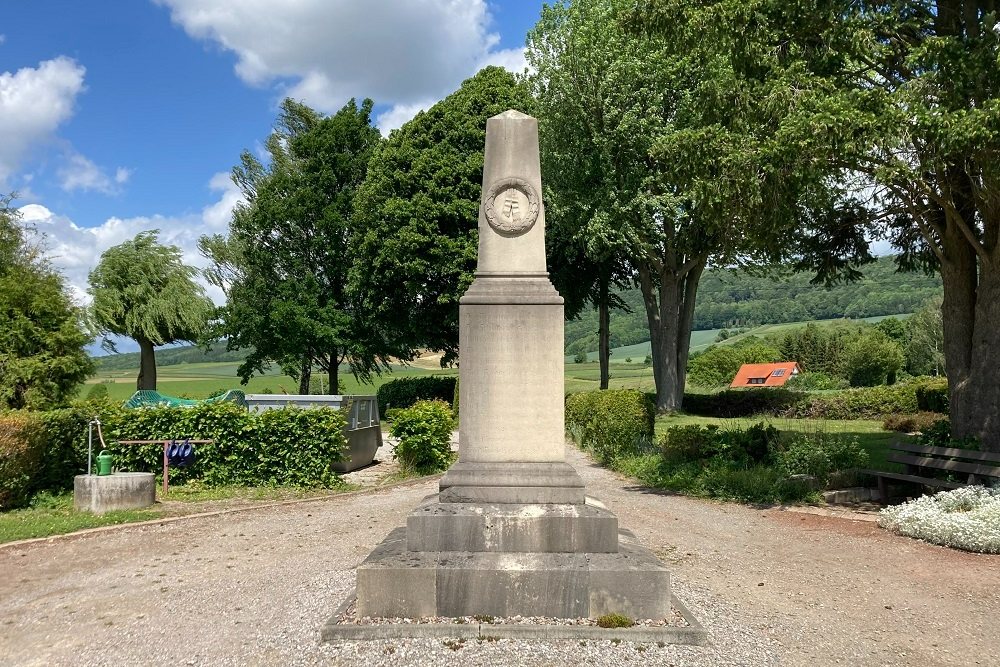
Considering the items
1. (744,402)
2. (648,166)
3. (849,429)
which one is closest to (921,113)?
(648,166)

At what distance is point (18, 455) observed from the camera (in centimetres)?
1030

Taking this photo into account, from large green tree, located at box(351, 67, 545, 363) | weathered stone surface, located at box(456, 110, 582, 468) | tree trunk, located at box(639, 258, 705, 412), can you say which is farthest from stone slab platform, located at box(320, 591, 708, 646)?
large green tree, located at box(351, 67, 545, 363)

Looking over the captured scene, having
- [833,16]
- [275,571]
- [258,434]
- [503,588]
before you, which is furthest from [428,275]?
[503,588]

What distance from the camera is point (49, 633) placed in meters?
5.35

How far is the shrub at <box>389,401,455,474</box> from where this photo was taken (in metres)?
14.2

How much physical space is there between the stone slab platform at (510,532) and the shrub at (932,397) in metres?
24.3

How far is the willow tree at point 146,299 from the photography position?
1187 inches

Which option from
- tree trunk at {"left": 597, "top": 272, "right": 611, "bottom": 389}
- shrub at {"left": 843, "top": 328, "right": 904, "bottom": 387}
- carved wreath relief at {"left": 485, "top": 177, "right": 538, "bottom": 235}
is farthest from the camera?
shrub at {"left": 843, "top": 328, "right": 904, "bottom": 387}

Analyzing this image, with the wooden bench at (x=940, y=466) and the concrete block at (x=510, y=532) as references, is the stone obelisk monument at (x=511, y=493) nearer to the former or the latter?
the concrete block at (x=510, y=532)

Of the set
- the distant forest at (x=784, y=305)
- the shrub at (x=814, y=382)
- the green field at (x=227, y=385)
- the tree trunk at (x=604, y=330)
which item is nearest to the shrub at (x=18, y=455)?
the green field at (x=227, y=385)

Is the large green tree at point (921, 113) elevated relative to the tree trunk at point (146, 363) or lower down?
elevated

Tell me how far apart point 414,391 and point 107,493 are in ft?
74.2

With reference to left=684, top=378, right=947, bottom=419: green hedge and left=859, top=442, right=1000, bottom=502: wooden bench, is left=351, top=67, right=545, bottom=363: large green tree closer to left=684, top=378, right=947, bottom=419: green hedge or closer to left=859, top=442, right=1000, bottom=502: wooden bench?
left=684, top=378, right=947, bottom=419: green hedge

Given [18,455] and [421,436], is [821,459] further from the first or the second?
[18,455]
